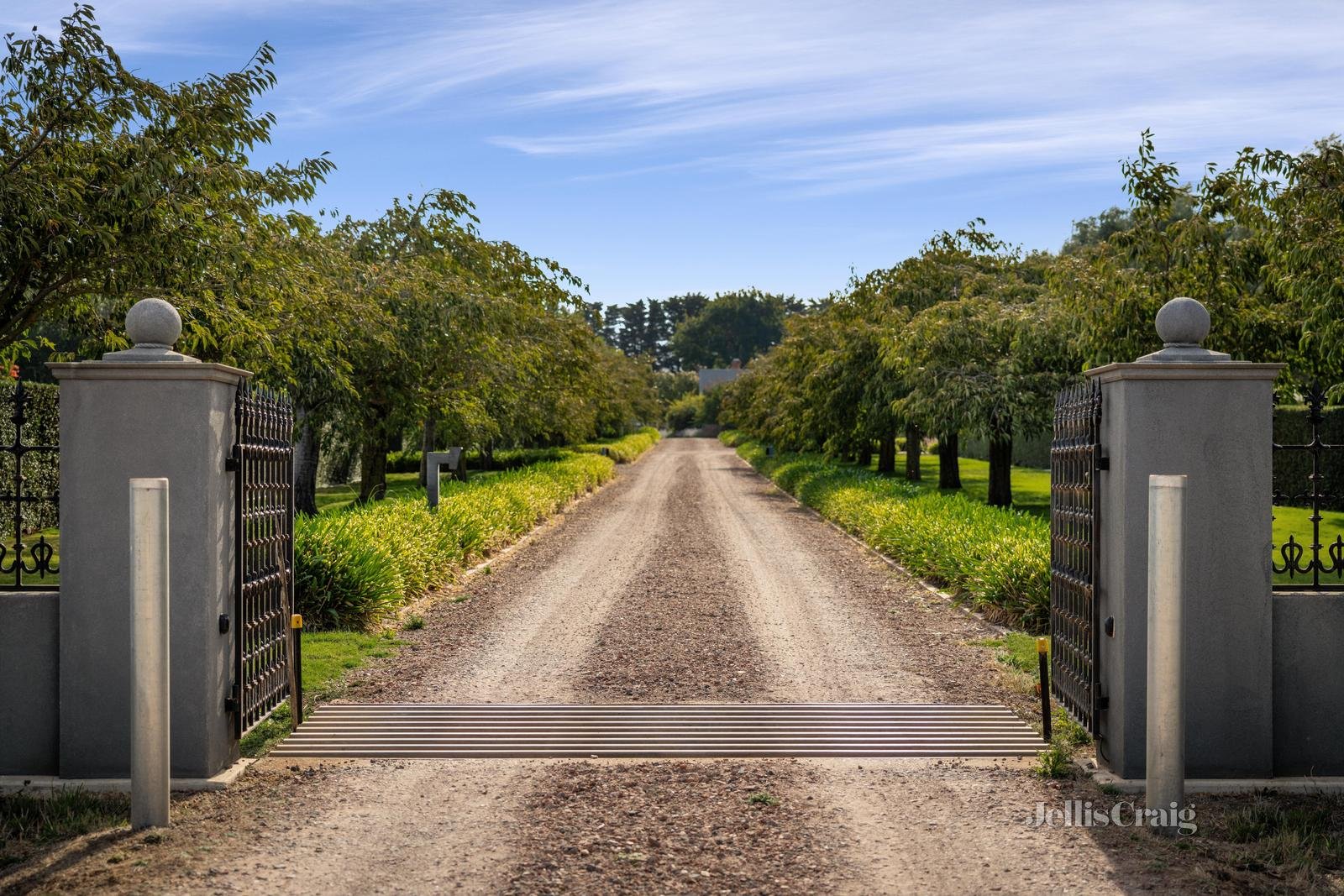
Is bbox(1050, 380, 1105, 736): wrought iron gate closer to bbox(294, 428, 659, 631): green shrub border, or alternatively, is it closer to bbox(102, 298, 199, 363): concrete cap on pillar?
bbox(102, 298, 199, 363): concrete cap on pillar

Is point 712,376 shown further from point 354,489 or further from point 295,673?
point 295,673

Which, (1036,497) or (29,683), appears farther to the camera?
(1036,497)

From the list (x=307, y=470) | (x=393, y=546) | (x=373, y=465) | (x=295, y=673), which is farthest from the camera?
(x=373, y=465)

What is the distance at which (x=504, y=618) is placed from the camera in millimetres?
11070

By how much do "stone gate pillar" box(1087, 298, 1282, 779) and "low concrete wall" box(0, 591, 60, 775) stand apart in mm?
5707

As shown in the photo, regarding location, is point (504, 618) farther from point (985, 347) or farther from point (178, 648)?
point (985, 347)

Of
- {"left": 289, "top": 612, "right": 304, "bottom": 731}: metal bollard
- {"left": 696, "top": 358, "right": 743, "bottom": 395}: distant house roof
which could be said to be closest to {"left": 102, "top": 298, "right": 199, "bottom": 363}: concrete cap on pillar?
{"left": 289, "top": 612, "right": 304, "bottom": 731}: metal bollard


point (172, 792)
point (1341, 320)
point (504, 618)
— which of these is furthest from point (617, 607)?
point (1341, 320)

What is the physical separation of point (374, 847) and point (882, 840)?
2311 millimetres

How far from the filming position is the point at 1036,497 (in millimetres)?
26031

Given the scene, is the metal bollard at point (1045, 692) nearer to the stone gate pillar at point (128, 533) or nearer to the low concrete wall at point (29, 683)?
the stone gate pillar at point (128, 533)

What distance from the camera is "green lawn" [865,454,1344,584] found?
53.0 ft

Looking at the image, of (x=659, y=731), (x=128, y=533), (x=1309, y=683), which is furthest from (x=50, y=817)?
(x=1309, y=683)

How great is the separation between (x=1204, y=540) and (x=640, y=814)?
328 centimetres
